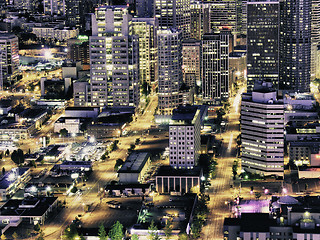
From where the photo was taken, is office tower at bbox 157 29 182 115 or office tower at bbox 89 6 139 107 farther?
office tower at bbox 89 6 139 107

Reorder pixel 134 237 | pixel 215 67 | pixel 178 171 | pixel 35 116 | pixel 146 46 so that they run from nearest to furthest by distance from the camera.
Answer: pixel 134 237 → pixel 178 171 → pixel 35 116 → pixel 215 67 → pixel 146 46

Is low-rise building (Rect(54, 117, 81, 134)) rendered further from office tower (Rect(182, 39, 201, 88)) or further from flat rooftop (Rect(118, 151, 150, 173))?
office tower (Rect(182, 39, 201, 88))

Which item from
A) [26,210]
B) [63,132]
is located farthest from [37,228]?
[63,132]

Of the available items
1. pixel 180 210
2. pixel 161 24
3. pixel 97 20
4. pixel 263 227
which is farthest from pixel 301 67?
pixel 263 227

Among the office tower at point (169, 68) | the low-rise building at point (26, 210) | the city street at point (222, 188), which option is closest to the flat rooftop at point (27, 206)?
the low-rise building at point (26, 210)

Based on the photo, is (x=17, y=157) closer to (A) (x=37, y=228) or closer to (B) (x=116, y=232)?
(A) (x=37, y=228)

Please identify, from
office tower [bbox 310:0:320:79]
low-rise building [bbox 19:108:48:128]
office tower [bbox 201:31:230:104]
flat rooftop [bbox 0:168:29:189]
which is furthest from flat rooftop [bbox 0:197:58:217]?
office tower [bbox 310:0:320:79]
